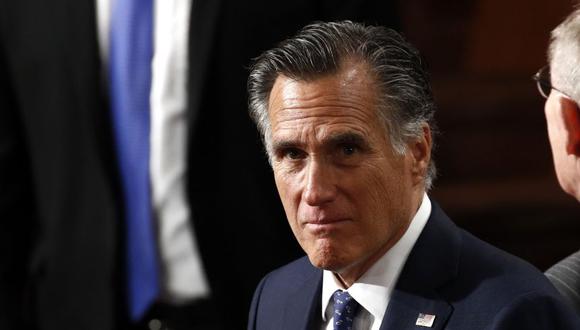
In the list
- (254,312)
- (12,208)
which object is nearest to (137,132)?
(12,208)

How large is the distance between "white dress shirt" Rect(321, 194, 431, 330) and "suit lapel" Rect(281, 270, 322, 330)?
0.13 metres

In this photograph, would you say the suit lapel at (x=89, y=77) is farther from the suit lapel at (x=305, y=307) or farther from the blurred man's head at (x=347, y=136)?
the blurred man's head at (x=347, y=136)

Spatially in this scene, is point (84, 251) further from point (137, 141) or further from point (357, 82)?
point (357, 82)

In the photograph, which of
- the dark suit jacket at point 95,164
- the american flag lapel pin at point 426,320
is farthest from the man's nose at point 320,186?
the dark suit jacket at point 95,164

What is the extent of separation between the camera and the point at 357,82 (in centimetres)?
214

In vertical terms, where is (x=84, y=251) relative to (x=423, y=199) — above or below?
below

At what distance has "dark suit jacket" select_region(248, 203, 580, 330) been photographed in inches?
79.2

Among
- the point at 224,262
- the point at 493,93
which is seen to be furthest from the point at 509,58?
the point at 224,262

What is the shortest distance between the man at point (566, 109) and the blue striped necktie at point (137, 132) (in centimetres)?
126

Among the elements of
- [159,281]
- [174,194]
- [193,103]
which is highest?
[193,103]

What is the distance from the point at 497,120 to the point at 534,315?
345 centimetres

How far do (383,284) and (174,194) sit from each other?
3.87ft

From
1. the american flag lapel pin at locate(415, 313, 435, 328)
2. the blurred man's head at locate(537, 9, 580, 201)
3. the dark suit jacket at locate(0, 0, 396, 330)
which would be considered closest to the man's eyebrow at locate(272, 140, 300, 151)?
the american flag lapel pin at locate(415, 313, 435, 328)

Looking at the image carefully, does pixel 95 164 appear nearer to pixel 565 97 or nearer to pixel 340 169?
pixel 340 169
